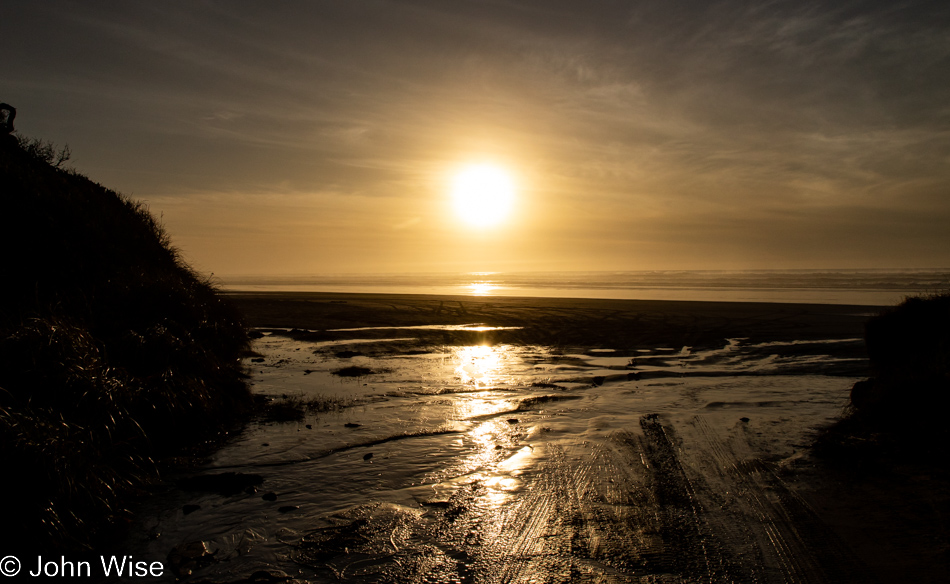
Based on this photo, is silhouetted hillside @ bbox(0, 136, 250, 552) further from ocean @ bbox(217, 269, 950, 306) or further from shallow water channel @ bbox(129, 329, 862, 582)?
ocean @ bbox(217, 269, 950, 306)

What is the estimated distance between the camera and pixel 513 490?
6.61 m

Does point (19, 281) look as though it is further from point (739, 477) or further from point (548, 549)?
point (739, 477)

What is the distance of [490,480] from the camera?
698 cm

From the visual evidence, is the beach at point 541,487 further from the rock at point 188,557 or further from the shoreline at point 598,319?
the shoreline at point 598,319

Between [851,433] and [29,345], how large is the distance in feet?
38.9

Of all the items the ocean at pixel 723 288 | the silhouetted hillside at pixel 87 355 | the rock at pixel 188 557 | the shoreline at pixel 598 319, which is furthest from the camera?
the ocean at pixel 723 288

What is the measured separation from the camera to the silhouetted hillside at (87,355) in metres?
5.19

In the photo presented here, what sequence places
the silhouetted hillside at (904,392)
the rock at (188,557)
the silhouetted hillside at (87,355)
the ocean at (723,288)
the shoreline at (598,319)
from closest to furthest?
the rock at (188,557)
the silhouetted hillside at (87,355)
the silhouetted hillside at (904,392)
the shoreline at (598,319)
the ocean at (723,288)

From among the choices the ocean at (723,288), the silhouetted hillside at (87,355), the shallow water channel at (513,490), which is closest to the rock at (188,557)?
the shallow water channel at (513,490)

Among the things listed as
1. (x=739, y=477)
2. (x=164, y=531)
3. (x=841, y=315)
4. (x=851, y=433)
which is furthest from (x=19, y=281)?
(x=841, y=315)

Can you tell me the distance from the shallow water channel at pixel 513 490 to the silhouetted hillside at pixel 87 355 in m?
0.82

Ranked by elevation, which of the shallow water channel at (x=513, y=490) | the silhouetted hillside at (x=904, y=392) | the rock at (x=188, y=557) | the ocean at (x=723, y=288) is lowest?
the rock at (x=188, y=557)

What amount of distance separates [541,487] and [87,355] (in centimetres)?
643

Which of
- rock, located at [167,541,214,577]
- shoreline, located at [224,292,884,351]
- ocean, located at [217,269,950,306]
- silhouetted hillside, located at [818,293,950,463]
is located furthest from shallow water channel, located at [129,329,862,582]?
ocean, located at [217,269,950,306]
